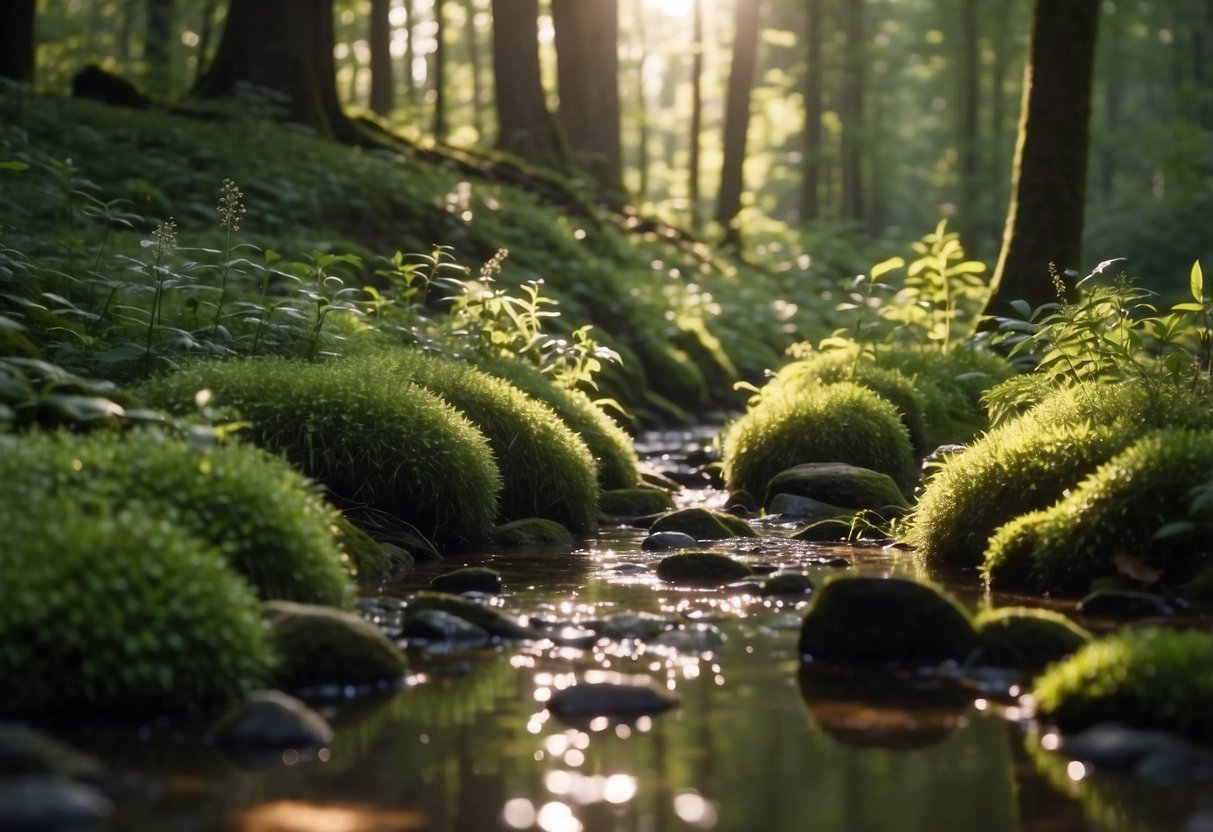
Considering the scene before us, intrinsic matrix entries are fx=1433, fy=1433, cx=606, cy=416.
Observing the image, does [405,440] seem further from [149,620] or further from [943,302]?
[943,302]

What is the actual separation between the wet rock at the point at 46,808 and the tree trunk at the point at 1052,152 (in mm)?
10443

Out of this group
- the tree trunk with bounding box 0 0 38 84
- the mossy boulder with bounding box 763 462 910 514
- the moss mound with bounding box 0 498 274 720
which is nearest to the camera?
the moss mound with bounding box 0 498 274 720

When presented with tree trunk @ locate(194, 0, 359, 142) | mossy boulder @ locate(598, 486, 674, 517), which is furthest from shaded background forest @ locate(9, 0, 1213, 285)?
mossy boulder @ locate(598, 486, 674, 517)

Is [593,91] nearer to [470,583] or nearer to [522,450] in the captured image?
[522,450]

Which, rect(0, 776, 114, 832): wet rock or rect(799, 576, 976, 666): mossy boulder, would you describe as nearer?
rect(0, 776, 114, 832): wet rock

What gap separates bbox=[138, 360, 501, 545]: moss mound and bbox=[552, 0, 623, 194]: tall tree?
1671cm

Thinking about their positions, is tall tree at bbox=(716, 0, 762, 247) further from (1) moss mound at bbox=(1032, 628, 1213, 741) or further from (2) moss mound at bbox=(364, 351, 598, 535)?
(1) moss mound at bbox=(1032, 628, 1213, 741)

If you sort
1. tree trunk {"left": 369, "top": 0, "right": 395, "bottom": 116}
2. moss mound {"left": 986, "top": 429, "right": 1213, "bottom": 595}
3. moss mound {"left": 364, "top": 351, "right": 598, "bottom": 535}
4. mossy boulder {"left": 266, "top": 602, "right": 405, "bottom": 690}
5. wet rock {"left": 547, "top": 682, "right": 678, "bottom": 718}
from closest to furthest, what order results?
wet rock {"left": 547, "top": 682, "right": 678, "bottom": 718}
mossy boulder {"left": 266, "top": 602, "right": 405, "bottom": 690}
moss mound {"left": 986, "top": 429, "right": 1213, "bottom": 595}
moss mound {"left": 364, "top": 351, "right": 598, "bottom": 535}
tree trunk {"left": 369, "top": 0, "right": 395, "bottom": 116}

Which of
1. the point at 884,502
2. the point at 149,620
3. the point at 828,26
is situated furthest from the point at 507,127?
the point at 828,26

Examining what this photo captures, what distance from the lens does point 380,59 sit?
86.8 feet

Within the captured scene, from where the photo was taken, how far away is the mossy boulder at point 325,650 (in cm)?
446

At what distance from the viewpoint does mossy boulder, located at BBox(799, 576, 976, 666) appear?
4840 mm

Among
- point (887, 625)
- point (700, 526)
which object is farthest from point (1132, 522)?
point (700, 526)

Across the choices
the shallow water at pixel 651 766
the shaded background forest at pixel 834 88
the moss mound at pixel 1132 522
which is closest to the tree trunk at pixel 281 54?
the shaded background forest at pixel 834 88
